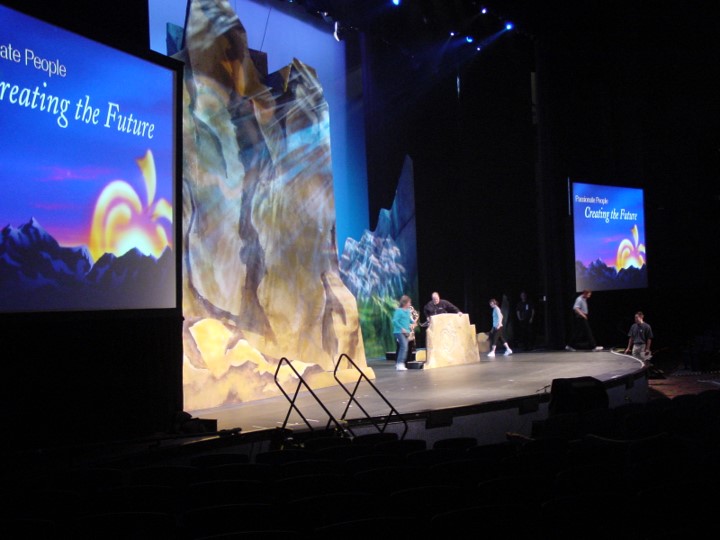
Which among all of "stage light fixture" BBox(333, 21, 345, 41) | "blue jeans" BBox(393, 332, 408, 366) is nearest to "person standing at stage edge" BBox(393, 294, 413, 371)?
"blue jeans" BBox(393, 332, 408, 366)

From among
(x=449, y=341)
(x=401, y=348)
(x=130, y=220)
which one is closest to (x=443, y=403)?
(x=130, y=220)

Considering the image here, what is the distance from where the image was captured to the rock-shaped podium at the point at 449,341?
15023 mm

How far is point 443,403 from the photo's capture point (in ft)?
31.7

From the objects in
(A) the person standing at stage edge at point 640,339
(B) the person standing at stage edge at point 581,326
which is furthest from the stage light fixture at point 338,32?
(A) the person standing at stage edge at point 640,339

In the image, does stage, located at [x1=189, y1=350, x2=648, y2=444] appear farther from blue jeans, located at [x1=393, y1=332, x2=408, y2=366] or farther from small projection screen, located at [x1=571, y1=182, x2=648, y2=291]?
small projection screen, located at [x1=571, y1=182, x2=648, y2=291]

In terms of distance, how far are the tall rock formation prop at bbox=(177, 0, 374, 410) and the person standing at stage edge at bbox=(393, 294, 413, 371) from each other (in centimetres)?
139

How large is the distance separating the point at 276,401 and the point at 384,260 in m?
7.01

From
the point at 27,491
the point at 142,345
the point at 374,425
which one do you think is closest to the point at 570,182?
the point at 374,425

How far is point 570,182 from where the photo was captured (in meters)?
18.3

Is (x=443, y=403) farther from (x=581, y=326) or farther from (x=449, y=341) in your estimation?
(x=581, y=326)

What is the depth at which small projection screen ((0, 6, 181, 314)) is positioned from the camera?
6.68 m

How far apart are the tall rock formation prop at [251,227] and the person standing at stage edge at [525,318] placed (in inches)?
277

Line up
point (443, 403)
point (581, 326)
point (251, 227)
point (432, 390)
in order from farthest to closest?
point (581, 326) → point (251, 227) → point (432, 390) → point (443, 403)

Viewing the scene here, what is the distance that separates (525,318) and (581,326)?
4.88ft
